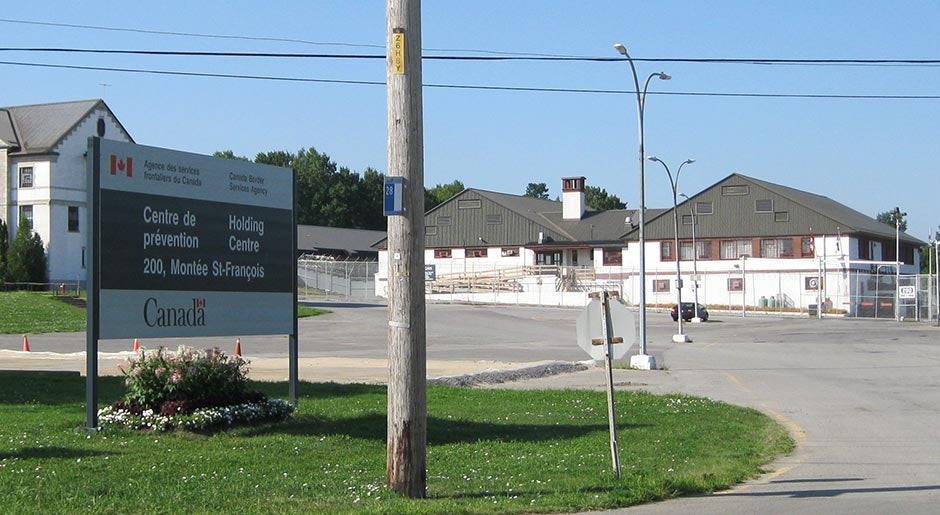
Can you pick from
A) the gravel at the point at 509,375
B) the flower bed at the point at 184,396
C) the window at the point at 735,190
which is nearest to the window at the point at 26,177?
the gravel at the point at 509,375

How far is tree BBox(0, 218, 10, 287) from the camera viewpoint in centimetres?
6156

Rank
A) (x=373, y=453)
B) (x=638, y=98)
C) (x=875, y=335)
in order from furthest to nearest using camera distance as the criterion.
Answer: (x=875, y=335), (x=638, y=98), (x=373, y=453)

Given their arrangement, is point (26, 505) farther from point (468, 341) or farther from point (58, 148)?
point (58, 148)

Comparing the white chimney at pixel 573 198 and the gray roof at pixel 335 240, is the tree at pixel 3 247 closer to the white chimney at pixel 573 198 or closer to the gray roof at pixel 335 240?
the gray roof at pixel 335 240

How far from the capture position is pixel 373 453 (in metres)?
11.9

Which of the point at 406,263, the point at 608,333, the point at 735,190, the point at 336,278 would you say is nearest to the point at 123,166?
the point at 406,263

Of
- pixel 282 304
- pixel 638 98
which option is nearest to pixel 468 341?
pixel 638 98

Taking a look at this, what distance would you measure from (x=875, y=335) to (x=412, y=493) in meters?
43.0

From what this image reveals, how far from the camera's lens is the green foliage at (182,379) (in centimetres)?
1293

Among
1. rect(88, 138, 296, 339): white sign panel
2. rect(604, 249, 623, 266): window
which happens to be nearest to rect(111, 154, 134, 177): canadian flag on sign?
rect(88, 138, 296, 339): white sign panel

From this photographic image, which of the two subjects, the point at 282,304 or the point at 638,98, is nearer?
the point at 282,304

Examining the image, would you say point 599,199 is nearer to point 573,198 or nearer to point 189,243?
point 573,198

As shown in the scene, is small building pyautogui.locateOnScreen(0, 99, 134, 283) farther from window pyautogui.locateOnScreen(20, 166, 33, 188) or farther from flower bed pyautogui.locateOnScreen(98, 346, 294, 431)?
flower bed pyautogui.locateOnScreen(98, 346, 294, 431)

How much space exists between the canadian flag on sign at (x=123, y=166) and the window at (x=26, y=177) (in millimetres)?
53663
